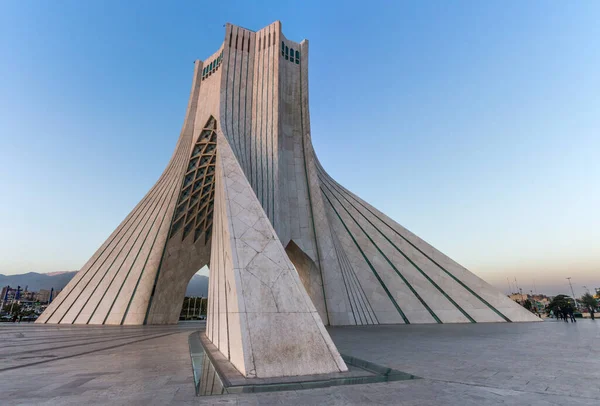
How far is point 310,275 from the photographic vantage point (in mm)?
13367

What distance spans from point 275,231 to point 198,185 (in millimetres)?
7156

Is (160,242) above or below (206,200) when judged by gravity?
below

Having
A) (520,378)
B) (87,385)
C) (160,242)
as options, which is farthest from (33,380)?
(160,242)

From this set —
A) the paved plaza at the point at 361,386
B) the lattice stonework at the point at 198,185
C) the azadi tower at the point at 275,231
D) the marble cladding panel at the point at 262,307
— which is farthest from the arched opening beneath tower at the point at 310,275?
the marble cladding panel at the point at 262,307

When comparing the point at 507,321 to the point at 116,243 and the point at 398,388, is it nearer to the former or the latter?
the point at 398,388

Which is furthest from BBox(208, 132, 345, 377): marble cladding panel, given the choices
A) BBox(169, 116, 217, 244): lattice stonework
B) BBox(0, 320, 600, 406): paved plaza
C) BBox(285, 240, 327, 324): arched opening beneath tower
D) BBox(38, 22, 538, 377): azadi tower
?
BBox(169, 116, 217, 244): lattice stonework

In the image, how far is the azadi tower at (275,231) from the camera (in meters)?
12.4

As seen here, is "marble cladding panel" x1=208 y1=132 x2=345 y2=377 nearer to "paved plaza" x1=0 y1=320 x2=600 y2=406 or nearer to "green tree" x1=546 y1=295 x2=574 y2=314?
"paved plaza" x1=0 y1=320 x2=600 y2=406

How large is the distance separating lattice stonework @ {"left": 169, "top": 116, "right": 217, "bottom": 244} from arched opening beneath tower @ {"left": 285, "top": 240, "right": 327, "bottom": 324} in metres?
5.69

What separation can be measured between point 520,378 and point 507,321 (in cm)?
1095

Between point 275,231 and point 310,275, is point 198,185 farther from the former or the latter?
point 310,275

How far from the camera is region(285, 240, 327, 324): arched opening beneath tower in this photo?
1246cm

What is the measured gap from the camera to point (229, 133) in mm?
13031

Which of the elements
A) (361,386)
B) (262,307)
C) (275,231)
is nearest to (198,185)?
(275,231)
